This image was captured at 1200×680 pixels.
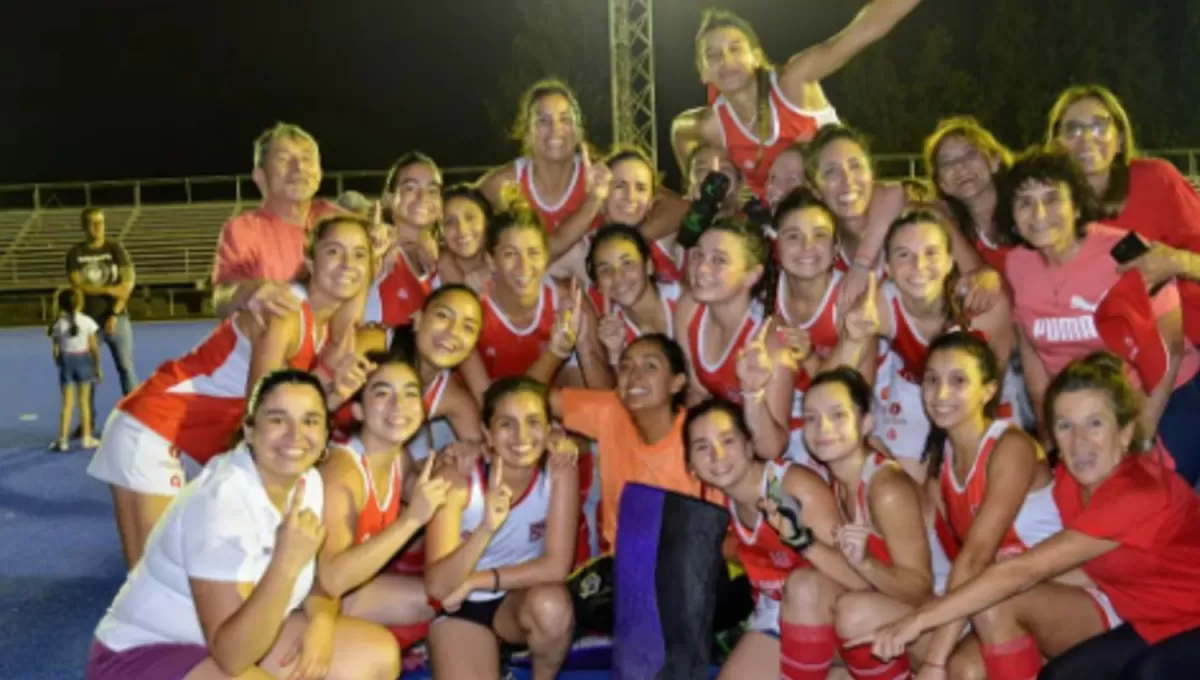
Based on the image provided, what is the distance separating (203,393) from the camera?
398 centimetres

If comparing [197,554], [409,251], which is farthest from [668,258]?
[197,554]

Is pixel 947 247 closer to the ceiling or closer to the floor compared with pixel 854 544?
closer to the ceiling

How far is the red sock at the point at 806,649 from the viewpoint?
3.29 meters

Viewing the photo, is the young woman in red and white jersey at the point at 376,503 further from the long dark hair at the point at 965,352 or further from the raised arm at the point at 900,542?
the long dark hair at the point at 965,352

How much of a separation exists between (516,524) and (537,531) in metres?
0.08

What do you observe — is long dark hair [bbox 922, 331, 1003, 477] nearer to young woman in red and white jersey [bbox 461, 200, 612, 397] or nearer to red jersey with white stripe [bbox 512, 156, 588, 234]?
young woman in red and white jersey [bbox 461, 200, 612, 397]

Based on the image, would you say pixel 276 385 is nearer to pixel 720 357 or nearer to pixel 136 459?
pixel 136 459

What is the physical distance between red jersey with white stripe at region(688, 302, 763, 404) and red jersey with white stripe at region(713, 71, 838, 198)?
1026 mm

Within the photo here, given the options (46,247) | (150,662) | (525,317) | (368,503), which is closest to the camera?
(150,662)

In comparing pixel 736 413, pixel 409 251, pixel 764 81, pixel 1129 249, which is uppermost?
pixel 764 81

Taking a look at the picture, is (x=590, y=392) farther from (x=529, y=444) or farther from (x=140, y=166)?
(x=140, y=166)

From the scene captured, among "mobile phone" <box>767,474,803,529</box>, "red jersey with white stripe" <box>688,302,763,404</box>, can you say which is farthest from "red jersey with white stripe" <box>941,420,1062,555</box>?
"red jersey with white stripe" <box>688,302,763,404</box>

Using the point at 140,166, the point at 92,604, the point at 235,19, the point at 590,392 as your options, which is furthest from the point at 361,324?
→ the point at 235,19

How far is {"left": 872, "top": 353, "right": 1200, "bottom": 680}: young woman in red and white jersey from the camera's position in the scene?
3.01 metres
